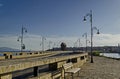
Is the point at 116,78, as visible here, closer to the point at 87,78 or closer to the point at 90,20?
the point at 87,78

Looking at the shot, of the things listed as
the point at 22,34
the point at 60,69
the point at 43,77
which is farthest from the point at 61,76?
the point at 22,34

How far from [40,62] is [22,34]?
106 ft

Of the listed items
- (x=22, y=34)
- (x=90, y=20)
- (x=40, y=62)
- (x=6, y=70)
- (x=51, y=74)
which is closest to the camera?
(x=6, y=70)

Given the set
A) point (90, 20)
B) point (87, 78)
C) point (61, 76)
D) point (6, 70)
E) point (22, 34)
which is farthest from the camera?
point (22, 34)

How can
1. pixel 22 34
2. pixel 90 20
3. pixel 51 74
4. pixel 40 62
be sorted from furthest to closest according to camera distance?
1. pixel 22 34
2. pixel 90 20
3. pixel 51 74
4. pixel 40 62

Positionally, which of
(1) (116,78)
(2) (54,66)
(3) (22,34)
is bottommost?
(1) (116,78)

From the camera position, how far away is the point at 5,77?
24.3 feet

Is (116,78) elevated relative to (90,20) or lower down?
lower down

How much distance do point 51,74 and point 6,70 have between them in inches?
180

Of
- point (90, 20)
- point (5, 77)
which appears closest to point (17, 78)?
point (5, 77)

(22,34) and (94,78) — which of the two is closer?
(94,78)

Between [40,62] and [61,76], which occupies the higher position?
[40,62]

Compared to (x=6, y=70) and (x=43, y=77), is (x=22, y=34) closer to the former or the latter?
(x=43, y=77)

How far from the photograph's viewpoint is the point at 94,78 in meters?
15.0
